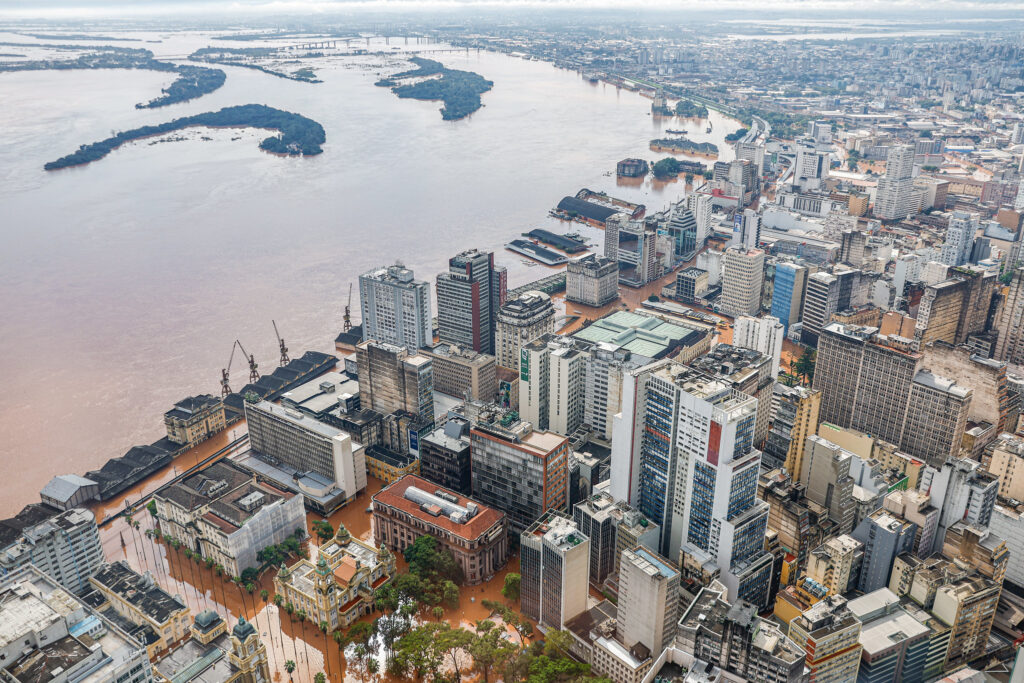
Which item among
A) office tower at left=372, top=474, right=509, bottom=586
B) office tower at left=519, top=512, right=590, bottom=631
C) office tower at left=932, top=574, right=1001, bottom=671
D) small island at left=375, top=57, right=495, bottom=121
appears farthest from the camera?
small island at left=375, top=57, right=495, bottom=121

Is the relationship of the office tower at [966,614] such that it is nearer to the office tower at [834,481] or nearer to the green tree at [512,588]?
the office tower at [834,481]

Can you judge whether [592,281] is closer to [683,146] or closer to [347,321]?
[347,321]

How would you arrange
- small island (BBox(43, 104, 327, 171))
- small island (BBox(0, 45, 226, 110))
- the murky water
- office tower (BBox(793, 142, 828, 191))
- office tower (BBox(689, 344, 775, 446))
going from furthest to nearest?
small island (BBox(0, 45, 226, 110)) < small island (BBox(43, 104, 327, 171)) < office tower (BBox(793, 142, 828, 191)) < the murky water < office tower (BBox(689, 344, 775, 446))

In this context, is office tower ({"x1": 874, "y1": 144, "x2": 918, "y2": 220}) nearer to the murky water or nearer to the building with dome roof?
the murky water

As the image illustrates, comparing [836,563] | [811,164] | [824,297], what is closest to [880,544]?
[836,563]

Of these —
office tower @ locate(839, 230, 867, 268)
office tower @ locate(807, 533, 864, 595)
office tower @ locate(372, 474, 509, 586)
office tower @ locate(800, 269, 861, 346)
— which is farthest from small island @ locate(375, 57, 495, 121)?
office tower @ locate(807, 533, 864, 595)

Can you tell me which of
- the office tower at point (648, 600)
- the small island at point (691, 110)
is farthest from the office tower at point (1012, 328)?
the small island at point (691, 110)

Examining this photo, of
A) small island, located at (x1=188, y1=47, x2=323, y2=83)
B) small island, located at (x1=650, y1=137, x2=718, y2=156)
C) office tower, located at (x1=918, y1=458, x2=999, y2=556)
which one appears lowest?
small island, located at (x1=650, y1=137, x2=718, y2=156)
